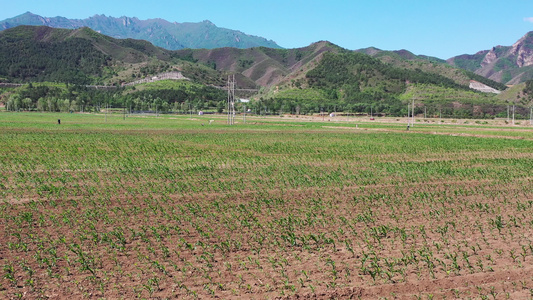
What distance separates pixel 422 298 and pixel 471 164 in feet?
84.8

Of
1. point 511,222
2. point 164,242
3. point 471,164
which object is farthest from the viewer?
point 471,164

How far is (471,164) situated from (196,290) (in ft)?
90.9

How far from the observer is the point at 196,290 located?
384 inches

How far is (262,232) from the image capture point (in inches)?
555

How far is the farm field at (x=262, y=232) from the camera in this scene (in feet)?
32.9

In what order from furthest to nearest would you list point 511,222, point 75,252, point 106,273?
point 511,222 → point 75,252 → point 106,273

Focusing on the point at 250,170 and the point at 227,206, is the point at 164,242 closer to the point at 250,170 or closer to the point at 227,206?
the point at 227,206

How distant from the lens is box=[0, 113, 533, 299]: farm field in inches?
395

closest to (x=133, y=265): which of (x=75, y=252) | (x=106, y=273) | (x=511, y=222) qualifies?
(x=106, y=273)

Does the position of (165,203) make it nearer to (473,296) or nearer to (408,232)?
(408,232)

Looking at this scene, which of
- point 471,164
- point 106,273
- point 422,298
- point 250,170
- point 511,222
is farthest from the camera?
point 471,164

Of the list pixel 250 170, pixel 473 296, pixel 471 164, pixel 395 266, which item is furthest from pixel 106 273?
pixel 471 164

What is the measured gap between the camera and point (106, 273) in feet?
34.6

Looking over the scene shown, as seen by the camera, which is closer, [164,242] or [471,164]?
[164,242]
